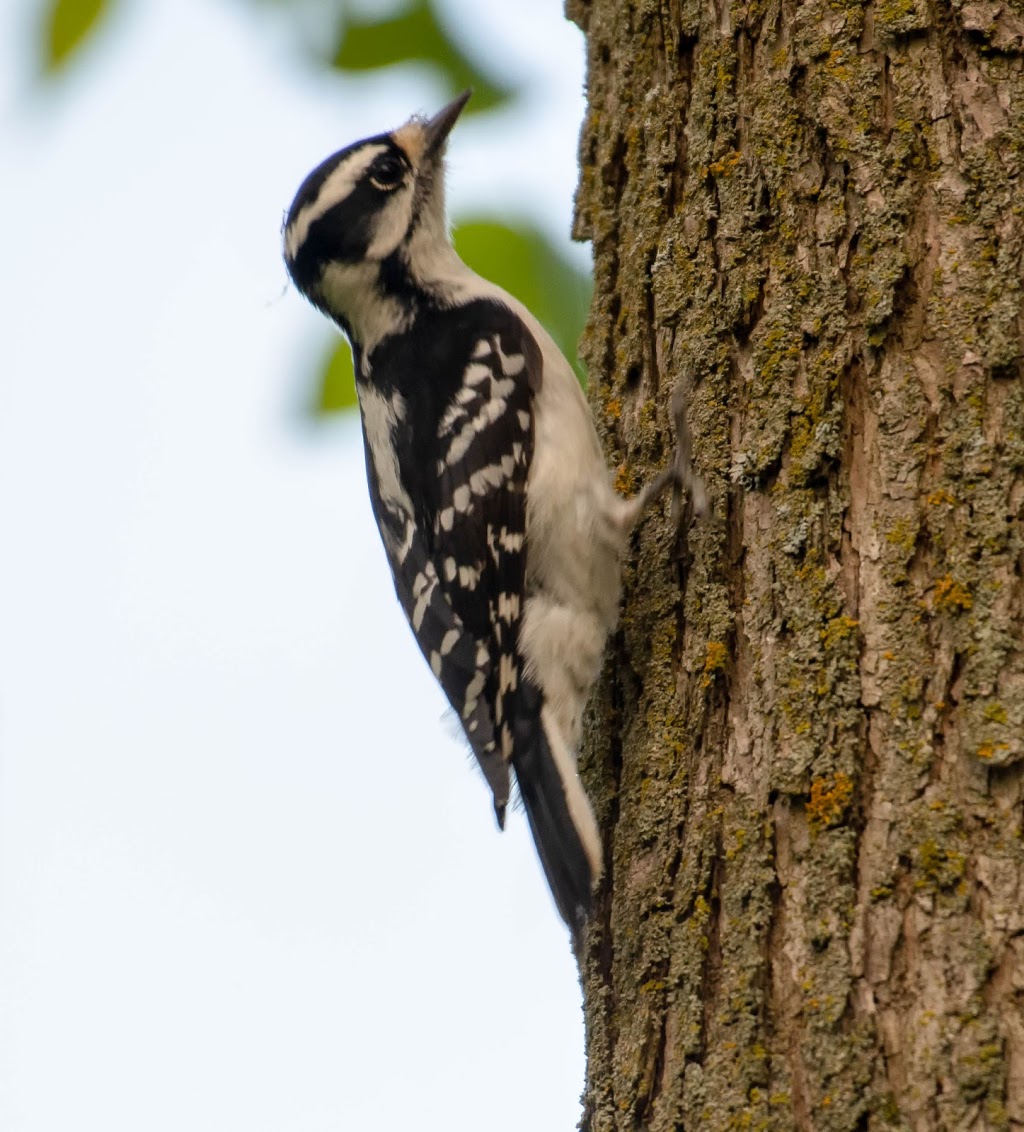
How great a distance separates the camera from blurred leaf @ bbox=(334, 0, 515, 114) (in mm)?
3143

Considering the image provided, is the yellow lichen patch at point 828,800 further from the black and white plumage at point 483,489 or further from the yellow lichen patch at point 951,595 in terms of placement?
the black and white plumage at point 483,489

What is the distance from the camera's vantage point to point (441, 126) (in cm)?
383

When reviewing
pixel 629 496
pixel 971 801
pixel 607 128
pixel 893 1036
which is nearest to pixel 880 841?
pixel 971 801

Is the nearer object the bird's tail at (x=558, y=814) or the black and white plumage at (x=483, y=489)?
the bird's tail at (x=558, y=814)

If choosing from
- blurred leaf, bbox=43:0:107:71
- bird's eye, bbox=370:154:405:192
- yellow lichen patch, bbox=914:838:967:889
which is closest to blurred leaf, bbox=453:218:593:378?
bird's eye, bbox=370:154:405:192

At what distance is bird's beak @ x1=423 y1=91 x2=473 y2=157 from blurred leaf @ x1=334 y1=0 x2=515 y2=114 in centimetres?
9

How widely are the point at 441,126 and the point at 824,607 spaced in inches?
82.3

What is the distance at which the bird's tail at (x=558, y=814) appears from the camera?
8.77 feet

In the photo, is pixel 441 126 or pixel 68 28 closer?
pixel 68 28

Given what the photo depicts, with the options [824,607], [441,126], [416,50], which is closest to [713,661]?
[824,607]

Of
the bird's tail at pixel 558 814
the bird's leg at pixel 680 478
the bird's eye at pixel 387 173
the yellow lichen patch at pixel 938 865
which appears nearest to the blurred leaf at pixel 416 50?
the bird's eye at pixel 387 173

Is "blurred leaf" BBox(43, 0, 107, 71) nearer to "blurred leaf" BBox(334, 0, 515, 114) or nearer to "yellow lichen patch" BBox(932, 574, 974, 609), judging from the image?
"blurred leaf" BBox(334, 0, 515, 114)

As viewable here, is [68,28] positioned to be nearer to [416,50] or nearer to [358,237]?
[416,50]

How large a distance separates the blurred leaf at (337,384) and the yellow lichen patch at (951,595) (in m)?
1.69
